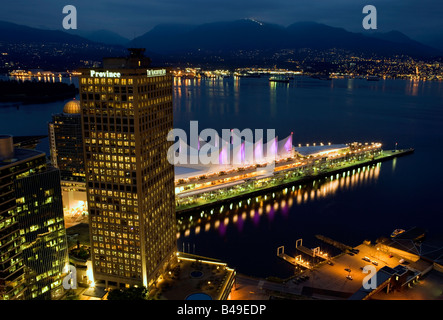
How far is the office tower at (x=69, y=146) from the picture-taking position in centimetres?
5256

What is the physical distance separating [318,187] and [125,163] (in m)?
43.4

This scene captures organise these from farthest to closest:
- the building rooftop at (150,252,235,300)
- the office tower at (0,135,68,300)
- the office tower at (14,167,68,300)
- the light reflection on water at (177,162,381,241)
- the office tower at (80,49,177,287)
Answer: the light reflection on water at (177,162,381,241) < the building rooftop at (150,252,235,300) < the office tower at (80,49,177,287) < the office tower at (14,167,68,300) < the office tower at (0,135,68,300)

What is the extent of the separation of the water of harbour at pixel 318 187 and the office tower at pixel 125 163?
12.0m

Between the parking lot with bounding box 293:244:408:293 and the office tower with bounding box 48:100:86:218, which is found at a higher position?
the office tower with bounding box 48:100:86:218

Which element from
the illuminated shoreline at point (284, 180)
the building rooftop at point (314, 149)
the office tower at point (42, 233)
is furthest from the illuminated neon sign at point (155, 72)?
the building rooftop at point (314, 149)

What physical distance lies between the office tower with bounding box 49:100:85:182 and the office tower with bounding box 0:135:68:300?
23331 mm

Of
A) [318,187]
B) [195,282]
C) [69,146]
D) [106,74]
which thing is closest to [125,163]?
[106,74]

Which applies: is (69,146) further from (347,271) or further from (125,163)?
(347,271)

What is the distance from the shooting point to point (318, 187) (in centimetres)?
6475

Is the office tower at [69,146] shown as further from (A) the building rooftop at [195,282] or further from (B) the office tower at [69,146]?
(A) the building rooftop at [195,282]

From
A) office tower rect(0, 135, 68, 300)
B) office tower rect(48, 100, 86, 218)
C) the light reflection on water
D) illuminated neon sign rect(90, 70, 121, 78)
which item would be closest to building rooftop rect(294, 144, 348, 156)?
the light reflection on water

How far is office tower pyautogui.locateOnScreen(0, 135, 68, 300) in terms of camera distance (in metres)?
26.0

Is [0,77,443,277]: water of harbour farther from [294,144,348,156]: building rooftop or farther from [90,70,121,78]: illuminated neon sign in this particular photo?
[90,70,121,78]: illuminated neon sign
